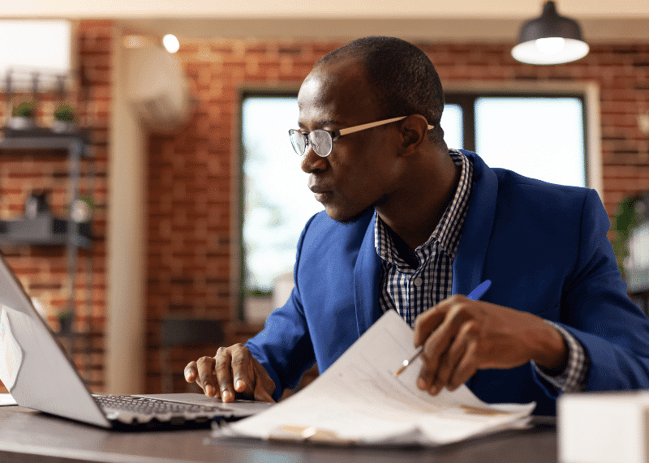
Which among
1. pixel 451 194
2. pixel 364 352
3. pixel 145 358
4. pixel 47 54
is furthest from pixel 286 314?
pixel 145 358

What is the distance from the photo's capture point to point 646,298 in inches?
152

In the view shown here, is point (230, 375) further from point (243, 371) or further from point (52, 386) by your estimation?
point (52, 386)

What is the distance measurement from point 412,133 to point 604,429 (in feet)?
2.80

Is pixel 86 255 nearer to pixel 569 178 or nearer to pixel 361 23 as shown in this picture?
pixel 361 23

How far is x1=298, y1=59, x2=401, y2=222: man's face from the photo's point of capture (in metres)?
1.17

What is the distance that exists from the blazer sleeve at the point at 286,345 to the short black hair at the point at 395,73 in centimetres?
34

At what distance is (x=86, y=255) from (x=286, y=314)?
10.4 feet

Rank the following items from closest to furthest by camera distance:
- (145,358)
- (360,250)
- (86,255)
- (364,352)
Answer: (364,352) < (360,250) < (86,255) < (145,358)

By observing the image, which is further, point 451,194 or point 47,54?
point 47,54

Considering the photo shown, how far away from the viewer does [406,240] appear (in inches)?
50.4

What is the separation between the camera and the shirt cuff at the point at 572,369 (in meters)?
0.78

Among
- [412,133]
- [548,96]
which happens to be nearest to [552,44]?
[548,96]

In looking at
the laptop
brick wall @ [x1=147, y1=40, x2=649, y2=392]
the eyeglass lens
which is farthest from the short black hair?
brick wall @ [x1=147, y1=40, x2=649, y2=392]

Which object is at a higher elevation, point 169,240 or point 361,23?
point 361,23
